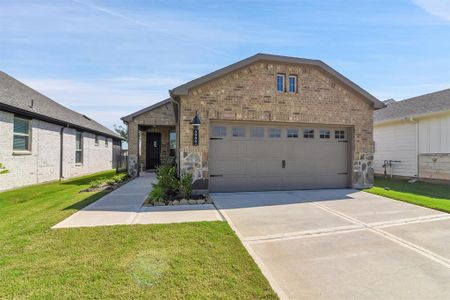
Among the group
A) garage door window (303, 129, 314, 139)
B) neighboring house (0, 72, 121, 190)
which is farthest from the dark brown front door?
garage door window (303, 129, 314, 139)

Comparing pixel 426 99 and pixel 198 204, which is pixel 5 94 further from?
pixel 426 99

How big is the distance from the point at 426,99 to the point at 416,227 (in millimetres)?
12783

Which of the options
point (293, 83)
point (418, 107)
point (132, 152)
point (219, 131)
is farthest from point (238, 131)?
point (418, 107)

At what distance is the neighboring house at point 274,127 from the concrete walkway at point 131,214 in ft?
6.09

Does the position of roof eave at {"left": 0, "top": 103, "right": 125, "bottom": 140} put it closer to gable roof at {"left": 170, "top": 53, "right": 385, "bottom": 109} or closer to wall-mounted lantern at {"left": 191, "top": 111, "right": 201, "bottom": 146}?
gable roof at {"left": 170, "top": 53, "right": 385, "bottom": 109}

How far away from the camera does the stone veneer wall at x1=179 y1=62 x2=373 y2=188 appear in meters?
8.14

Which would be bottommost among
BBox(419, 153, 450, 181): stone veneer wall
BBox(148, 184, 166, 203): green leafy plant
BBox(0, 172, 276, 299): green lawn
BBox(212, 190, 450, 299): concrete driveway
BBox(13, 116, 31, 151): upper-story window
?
BBox(212, 190, 450, 299): concrete driveway

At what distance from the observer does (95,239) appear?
13.6 ft

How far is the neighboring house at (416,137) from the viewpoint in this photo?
37.9ft

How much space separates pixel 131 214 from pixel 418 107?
15454mm

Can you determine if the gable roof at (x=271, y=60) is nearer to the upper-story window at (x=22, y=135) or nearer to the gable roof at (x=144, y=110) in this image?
the gable roof at (x=144, y=110)

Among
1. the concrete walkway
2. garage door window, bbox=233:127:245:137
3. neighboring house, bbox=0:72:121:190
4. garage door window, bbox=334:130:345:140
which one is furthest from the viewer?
garage door window, bbox=334:130:345:140

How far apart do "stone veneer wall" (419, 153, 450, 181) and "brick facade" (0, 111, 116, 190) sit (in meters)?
18.7

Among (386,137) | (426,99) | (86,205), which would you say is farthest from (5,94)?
(426,99)
